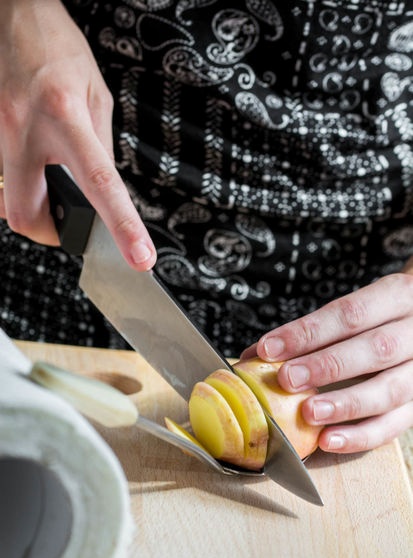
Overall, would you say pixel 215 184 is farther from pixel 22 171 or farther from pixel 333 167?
pixel 22 171

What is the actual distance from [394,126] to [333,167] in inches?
5.0

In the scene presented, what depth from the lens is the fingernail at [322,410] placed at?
1093 mm

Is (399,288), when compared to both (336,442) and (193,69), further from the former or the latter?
(193,69)

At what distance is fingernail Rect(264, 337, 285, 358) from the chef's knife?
0.19 feet

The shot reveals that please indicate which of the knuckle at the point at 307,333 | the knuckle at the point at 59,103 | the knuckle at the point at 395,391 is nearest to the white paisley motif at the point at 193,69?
the knuckle at the point at 59,103

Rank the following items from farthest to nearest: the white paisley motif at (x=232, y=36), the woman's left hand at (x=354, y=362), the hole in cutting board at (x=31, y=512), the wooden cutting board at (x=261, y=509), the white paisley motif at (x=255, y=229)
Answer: the white paisley motif at (x=255, y=229)
the white paisley motif at (x=232, y=36)
the woman's left hand at (x=354, y=362)
the wooden cutting board at (x=261, y=509)
the hole in cutting board at (x=31, y=512)

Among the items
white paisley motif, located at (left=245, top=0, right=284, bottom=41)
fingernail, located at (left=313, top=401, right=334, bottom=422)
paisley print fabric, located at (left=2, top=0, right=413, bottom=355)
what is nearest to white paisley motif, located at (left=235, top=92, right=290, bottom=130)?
paisley print fabric, located at (left=2, top=0, right=413, bottom=355)

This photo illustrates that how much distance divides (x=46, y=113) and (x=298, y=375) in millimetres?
522

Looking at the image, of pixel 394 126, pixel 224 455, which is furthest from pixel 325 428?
pixel 394 126

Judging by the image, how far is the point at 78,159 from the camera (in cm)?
116

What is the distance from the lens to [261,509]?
106cm

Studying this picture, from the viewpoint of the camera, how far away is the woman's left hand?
1118 mm

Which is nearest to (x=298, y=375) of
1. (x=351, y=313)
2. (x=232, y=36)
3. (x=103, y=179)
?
(x=351, y=313)

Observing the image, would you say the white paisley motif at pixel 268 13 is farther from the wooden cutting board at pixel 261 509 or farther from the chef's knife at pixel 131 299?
the wooden cutting board at pixel 261 509
